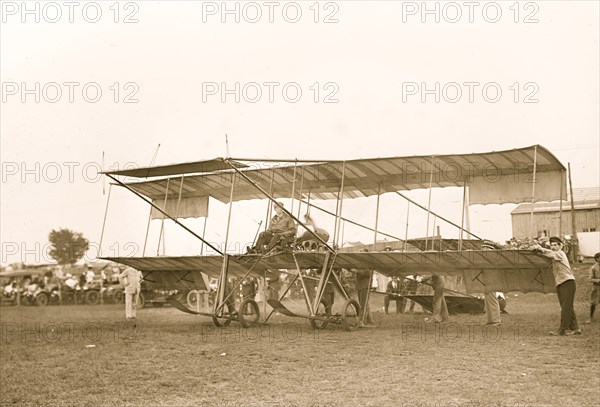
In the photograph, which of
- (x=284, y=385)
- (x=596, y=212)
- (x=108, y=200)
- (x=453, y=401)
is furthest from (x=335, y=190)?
(x=596, y=212)

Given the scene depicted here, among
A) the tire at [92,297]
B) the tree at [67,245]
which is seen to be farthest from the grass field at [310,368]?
the tree at [67,245]

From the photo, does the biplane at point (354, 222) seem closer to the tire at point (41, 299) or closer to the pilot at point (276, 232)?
the pilot at point (276, 232)

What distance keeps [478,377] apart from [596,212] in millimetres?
26266

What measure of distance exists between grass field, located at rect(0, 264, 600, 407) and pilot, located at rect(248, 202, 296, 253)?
1730 mm

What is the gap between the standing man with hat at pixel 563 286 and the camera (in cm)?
1091

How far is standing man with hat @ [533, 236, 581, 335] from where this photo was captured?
10914 mm

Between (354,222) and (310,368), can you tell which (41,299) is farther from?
(310,368)

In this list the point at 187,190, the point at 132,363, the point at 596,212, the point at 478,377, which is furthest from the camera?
the point at 596,212

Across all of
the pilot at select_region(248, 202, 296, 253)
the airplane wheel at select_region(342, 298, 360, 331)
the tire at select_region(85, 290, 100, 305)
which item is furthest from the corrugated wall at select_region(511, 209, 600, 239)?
the pilot at select_region(248, 202, 296, 253)

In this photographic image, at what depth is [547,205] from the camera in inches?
1308

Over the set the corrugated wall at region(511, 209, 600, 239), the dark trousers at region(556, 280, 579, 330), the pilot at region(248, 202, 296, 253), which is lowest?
the dark trousers at region(556, 280, 579, 330)

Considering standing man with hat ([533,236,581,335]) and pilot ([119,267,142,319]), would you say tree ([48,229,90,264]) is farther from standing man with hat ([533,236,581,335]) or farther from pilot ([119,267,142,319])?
standing man with hat ([533,236,581,335])

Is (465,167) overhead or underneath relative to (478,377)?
overhead

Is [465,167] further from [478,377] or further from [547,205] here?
[547,205]
